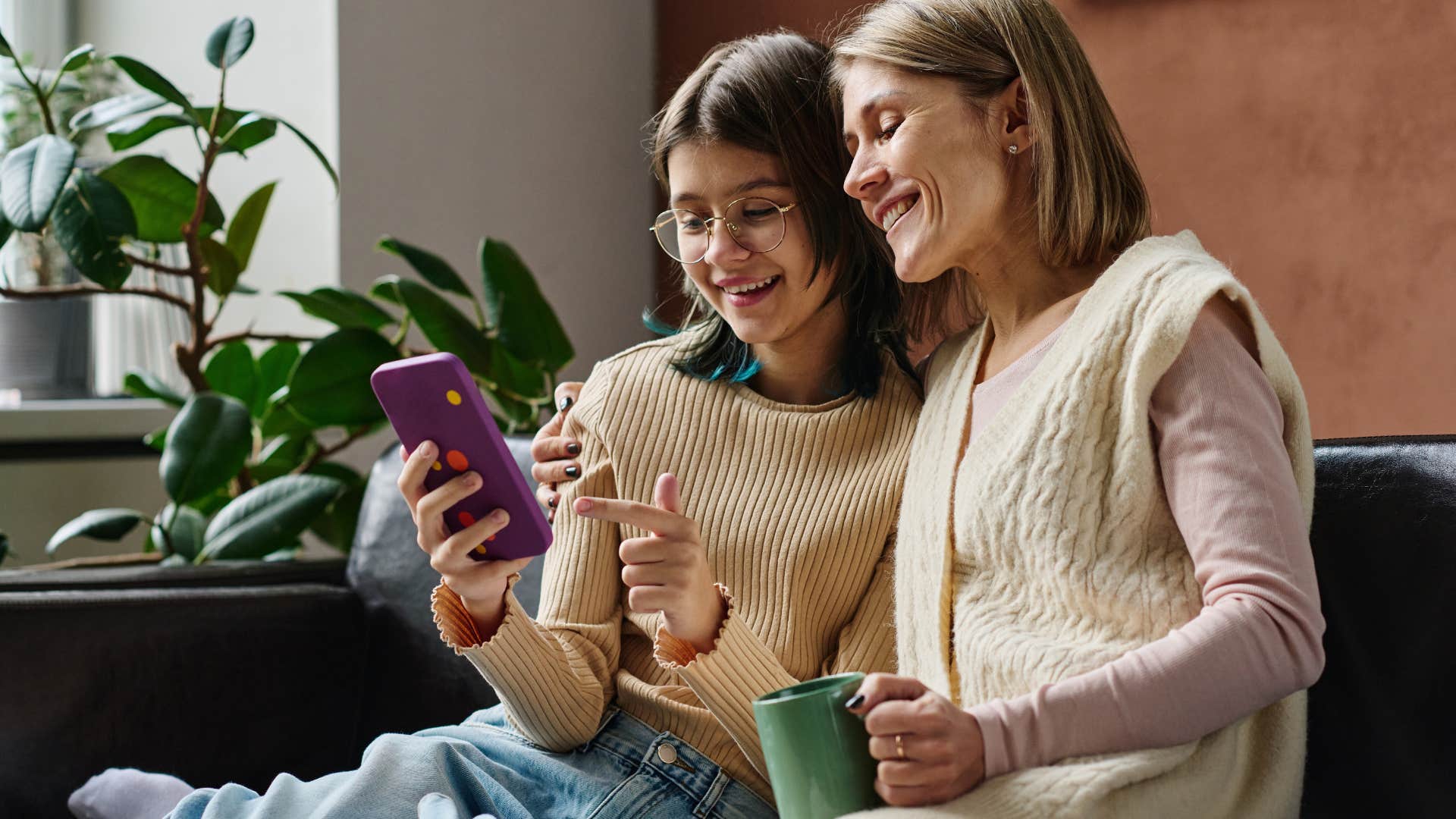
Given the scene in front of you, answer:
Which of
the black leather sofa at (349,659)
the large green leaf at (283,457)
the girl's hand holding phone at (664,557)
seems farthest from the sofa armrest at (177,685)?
the girl's hand holding phone at (664,557)

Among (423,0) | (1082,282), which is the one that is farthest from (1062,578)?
(423,0)

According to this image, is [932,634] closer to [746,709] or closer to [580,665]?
[746,709]

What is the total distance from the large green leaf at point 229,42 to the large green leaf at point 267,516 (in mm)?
632

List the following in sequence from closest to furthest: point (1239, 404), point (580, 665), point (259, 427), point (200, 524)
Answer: point (1239, 404) → point (580, 665) → point (200, 524) → point (259, 427)

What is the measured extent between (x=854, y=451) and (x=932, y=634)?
9.6 inches

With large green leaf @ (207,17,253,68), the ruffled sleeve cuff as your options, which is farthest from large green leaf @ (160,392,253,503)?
the ruffled sleeve cuff

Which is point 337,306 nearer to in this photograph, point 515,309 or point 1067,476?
point 515,309

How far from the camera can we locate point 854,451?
118 centimetres

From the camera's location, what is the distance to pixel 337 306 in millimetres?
2066

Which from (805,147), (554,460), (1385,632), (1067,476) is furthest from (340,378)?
(1385,632)

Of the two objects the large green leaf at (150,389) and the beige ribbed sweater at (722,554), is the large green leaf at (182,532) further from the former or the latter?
the beige ribbed sweater at (722,554)

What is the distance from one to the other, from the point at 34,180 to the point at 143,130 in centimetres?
21

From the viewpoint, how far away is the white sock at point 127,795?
125 centimetres

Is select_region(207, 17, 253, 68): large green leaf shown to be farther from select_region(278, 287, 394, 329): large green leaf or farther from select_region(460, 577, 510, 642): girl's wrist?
select_region(460, 577, 510, 642): girl's wrist
